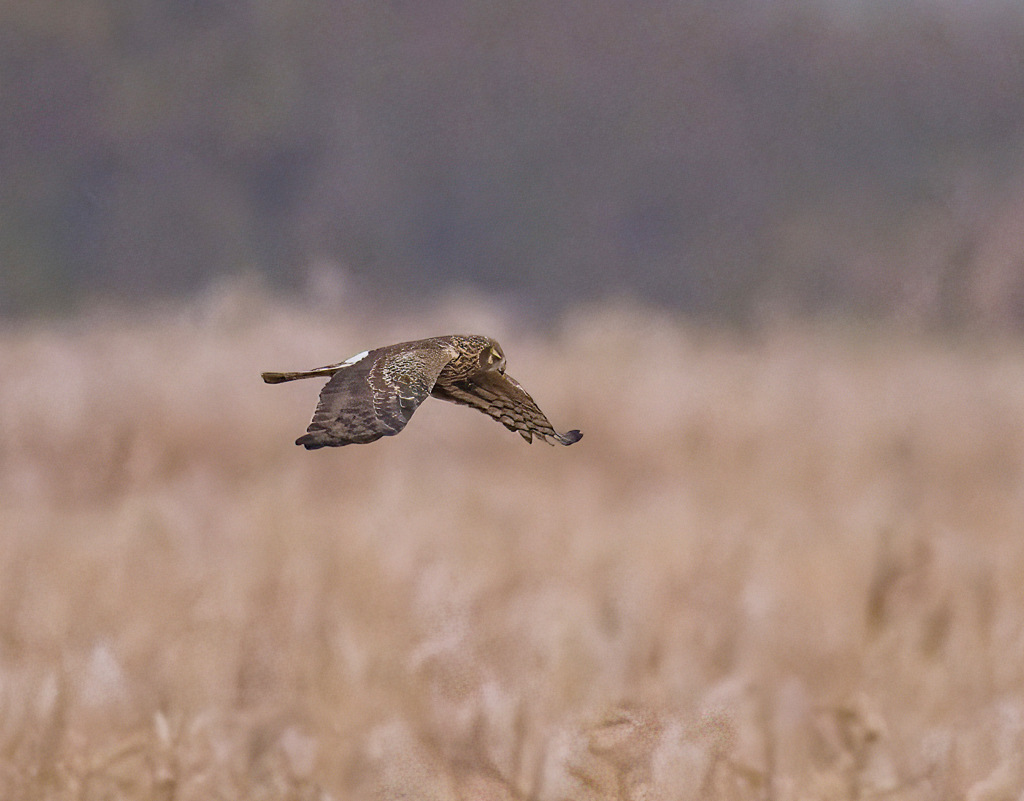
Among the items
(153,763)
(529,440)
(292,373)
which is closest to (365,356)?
(292,373)

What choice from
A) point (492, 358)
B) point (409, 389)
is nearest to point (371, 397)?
point (409, 389)

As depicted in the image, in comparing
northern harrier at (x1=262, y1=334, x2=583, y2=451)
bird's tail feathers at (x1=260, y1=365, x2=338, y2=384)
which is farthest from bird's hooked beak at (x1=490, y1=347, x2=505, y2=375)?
bird's tail feathers at (x1=260, y1=365, x2=338, y2=384)

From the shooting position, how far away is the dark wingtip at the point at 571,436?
11.9m

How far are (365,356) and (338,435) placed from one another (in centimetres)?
235

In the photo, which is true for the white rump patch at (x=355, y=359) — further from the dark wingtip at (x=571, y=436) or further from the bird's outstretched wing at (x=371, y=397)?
the dark wingtip at (x=571, y=436)

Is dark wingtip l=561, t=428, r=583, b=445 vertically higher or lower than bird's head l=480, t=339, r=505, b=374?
lower

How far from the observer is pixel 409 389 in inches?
370

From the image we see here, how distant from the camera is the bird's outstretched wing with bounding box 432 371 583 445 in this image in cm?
1196

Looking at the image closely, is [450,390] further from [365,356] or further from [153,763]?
[153,763]

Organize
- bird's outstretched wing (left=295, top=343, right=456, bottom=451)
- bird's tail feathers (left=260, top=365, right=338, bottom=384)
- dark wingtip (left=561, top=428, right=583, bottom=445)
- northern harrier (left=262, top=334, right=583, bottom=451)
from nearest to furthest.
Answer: bird's outstretched wing (left=295, top=343, right=456, bottom=451) < northern harrier (left=262, top=334, right=583, bottom=451) < bird's tail feathers (left=260, top=365, right=338, bottom=384) < dark wingtip (left=561, top=428, right=583, bottom=445)

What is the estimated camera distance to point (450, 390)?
12477 mm

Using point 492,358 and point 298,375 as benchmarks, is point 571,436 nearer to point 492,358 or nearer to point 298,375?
point 492,358

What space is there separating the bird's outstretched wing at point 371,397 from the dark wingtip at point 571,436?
2.05 metres

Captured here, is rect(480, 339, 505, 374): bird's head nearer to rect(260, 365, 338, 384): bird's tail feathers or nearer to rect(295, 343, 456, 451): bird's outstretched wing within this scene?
rect(295, 343, 456, 451): bird's outstretched wing
